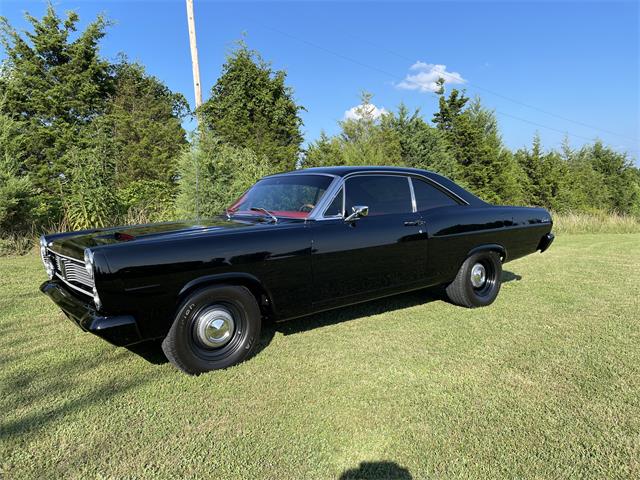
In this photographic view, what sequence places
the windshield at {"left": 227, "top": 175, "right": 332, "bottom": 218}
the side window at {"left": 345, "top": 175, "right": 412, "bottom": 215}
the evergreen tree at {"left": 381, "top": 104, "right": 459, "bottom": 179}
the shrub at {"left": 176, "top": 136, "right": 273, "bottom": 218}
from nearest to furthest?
the windshield at {"left": 227, "top": 175, "right": 332, "bottom": 218}, the side window at {"left": 345, "top": 175, "right": 412, "bottom": 215}, the shrub at {"left": 176, "top": 136, "right": 273, "bottom": 218}, the evergreen tree at {"left": 381, "top": 104, "right": 459, "bottom": 179}

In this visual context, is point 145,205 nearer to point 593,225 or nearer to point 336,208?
point 336,208

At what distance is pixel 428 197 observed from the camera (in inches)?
178

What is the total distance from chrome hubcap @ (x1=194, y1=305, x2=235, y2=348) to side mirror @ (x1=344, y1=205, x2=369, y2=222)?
1311 mm

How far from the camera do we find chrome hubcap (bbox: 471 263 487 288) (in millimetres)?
4831

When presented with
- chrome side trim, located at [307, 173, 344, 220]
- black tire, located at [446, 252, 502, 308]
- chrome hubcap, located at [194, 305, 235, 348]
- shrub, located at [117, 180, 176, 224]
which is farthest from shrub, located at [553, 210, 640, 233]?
chrome hubcap, located at [194, 305, 235, 348]

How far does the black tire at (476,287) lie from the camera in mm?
4660

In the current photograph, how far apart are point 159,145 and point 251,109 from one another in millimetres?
5632

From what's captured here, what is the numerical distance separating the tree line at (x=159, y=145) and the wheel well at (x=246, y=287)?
6.30 metres

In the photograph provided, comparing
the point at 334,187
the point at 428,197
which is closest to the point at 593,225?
the point at 428,197

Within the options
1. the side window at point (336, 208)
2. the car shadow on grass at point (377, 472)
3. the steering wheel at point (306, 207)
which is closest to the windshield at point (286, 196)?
the steering wheel at point (306, 207)

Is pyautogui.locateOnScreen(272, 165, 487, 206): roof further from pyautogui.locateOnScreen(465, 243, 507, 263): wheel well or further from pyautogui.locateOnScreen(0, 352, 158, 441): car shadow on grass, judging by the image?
pyautogui.locateOnScreen(0, 352, 158, 441): car shadow on grass

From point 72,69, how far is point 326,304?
1741 cm

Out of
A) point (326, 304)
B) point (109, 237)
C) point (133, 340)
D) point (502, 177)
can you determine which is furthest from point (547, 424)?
point (502, 177)

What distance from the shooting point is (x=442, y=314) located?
4.51m
